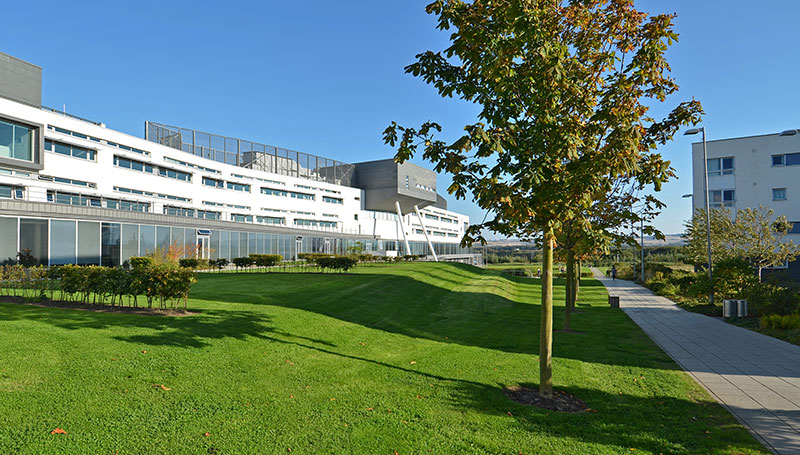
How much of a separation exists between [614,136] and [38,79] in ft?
129

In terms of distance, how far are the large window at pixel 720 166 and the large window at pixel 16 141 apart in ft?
172

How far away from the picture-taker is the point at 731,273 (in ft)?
70.0

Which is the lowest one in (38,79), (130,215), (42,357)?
(42,357)

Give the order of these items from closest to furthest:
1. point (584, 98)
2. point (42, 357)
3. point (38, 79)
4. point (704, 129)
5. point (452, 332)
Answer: point (42, 357), point (584, 98), point (452, 332), point (704, 129), point (38, 79)

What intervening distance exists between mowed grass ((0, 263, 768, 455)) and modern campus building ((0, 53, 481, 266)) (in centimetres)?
1966

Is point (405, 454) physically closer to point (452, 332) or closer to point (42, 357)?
point (42, 357)

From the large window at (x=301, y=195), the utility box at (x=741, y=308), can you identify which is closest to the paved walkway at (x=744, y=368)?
the utility box at (x=741, y=308)

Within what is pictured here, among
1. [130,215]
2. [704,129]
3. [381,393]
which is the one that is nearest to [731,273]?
[704,129]

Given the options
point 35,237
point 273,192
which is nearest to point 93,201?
point 35,237

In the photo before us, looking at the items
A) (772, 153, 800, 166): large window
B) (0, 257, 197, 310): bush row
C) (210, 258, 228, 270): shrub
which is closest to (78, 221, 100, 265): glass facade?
(210, 258, 228, 270): shrub

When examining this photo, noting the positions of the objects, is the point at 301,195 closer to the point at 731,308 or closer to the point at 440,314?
the point at 440,314

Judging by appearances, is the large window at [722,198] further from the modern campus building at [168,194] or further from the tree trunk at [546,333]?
the tree trunk at [546,333]

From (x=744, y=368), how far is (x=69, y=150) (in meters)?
43.9

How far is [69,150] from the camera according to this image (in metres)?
35.0
